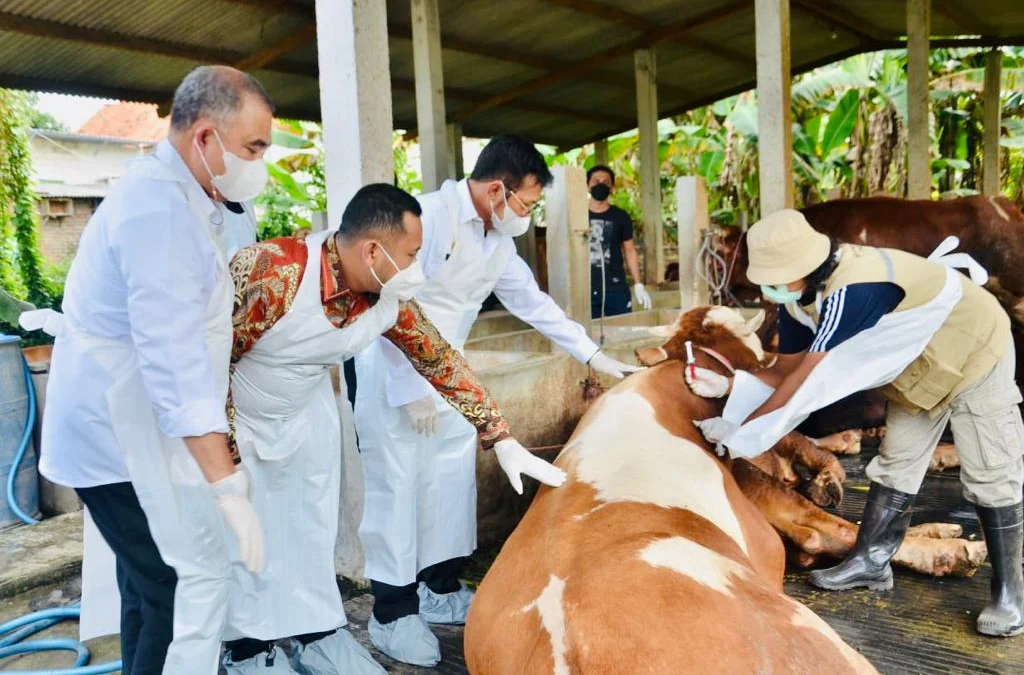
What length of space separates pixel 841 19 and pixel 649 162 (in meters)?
2.62

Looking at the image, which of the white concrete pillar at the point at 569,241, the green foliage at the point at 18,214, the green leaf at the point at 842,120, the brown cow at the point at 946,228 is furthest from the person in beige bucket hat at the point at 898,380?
the green leaf at the point at 842,120

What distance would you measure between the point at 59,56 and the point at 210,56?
125 cm

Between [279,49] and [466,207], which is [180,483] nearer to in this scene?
[466,207]

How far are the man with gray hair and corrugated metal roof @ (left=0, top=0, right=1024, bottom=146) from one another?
16.7ft

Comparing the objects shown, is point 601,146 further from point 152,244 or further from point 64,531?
point 152,244

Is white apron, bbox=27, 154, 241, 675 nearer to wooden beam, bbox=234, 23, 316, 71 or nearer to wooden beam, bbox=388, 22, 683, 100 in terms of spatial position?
wooden beam, bbox=234, 23, 316, 71

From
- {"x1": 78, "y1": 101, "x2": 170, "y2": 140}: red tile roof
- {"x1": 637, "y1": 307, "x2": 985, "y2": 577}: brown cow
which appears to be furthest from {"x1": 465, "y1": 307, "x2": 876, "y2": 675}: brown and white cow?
{"x1": 78, "y1": 101, "x2": 170, "y2": 140}: red tile roof

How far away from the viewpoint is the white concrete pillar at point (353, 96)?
10.5 ft

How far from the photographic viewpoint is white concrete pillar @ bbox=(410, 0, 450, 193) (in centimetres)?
645

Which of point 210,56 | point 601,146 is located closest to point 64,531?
point 210,56

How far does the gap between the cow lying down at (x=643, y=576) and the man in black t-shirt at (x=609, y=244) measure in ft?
11.1

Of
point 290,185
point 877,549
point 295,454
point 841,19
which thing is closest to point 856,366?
point 877,549

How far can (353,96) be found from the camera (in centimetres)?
319

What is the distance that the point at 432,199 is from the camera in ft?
10.3
